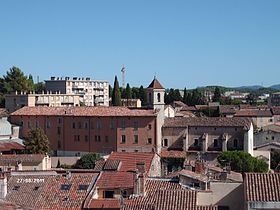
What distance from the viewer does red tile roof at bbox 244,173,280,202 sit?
2025 cm

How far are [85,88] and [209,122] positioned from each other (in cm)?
6057

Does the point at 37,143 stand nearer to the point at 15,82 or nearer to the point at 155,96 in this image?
the point at 155,96

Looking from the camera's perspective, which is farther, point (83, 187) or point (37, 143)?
point (37, 143)

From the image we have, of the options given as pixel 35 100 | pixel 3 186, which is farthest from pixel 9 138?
pixel 3 186

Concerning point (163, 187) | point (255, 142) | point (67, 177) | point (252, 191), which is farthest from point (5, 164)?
point (255, 142)

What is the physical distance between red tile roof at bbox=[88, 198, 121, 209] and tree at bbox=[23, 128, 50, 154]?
35.8 meters

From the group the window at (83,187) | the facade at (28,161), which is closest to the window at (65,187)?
the window at (83,187)

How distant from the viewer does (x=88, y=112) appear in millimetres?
71000

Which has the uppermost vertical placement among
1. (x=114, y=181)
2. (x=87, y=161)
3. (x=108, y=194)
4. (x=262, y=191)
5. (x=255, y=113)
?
(x=255, y=113)

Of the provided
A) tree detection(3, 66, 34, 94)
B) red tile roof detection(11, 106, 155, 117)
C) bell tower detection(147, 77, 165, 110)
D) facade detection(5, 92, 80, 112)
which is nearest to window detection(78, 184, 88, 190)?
red tile roof detection(11, 106, 155, 117)

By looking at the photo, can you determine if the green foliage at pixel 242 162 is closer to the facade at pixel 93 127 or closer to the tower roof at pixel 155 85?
the facade at pixel 93 127

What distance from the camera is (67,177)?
32562 millimetres

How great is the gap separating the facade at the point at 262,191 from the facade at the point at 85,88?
97171mm

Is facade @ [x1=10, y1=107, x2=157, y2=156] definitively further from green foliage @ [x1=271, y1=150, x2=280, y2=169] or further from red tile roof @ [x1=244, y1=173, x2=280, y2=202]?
red tile roof @ [x1=244, y1=173, x2=280, y2=202]
